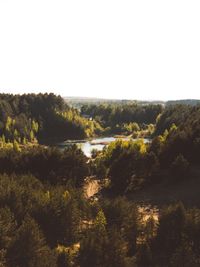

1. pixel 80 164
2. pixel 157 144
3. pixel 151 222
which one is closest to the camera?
pixel 151 222

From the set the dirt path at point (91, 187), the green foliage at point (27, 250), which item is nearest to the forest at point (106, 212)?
the green foliage at point (27, 250)

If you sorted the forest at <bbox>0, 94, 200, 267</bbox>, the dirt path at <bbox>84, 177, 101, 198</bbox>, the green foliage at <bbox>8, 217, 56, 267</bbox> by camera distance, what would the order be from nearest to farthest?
the green foliage at <bbox>8, 217, 56, 267</bbox> < the forest at <bbox>0, 94, 200, 267</bbox> < the dirt path at <bbox>84, 177, 101, 198</bbox>

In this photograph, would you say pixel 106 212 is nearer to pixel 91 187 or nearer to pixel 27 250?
pixel 27 250

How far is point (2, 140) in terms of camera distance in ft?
547

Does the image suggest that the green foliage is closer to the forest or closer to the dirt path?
the forest

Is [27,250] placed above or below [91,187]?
above

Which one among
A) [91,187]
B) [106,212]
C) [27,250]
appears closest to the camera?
[27,250]

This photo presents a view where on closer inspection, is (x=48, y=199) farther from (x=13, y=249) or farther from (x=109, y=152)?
(x=109, y=152)

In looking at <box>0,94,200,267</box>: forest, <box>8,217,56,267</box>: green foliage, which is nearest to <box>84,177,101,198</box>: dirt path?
<box>0,94,200,267</box>: forest

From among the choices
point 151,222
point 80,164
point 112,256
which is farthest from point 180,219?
point 80,164

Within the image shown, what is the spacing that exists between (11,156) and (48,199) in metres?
40.9

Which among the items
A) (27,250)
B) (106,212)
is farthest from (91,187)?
(27,250)

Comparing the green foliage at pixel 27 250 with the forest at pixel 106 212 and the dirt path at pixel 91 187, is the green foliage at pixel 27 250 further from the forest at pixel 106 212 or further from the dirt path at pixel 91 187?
the dirt path at pixel 91 187

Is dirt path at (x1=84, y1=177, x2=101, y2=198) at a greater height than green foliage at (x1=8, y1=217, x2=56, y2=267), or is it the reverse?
green foliage at (x1=8, y1=217, x2=56, y2=267)
